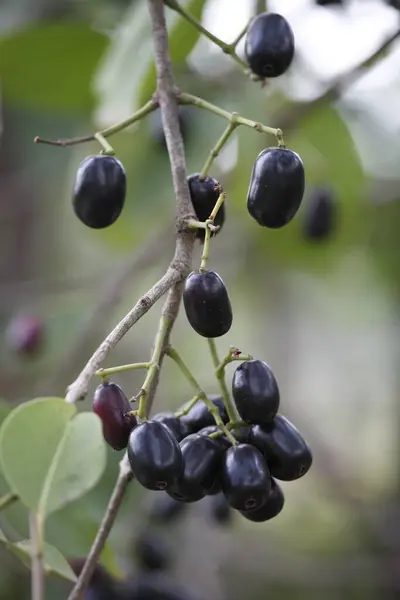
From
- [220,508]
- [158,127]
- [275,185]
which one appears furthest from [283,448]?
[158,127]

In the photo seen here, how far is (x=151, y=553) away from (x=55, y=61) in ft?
4.02

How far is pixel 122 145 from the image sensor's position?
7.14 feet

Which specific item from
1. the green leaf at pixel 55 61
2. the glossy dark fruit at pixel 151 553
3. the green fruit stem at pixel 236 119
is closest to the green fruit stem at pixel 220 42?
the green fruit stem at pixel 236 119

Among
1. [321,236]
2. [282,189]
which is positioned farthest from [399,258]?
[282,189]

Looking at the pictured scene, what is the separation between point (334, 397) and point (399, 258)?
137 inches

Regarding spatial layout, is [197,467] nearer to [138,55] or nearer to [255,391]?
[255,391]

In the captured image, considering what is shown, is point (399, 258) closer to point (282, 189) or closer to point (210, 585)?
point (210, 585)

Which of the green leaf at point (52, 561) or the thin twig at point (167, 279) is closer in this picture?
the thin twig at point (167, 279)

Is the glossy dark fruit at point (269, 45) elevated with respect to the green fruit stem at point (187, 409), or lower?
elevated

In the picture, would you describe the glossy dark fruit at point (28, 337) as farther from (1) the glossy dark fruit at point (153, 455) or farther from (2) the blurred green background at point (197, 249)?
(1) the glossy dark fruit at point (153, 455)

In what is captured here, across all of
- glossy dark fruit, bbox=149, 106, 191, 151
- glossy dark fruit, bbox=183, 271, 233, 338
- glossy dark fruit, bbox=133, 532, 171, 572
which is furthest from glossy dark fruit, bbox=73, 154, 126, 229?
glossy dark fruit, bbox=133, 532, 171, 572

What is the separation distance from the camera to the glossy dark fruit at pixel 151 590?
70.9 inches

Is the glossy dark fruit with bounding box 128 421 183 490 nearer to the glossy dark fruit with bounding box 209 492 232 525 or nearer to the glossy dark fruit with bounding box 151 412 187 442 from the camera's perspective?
the glossy dark fruit with bounding box 151 412 187 442

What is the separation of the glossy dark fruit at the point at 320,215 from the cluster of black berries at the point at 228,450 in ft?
4.51
